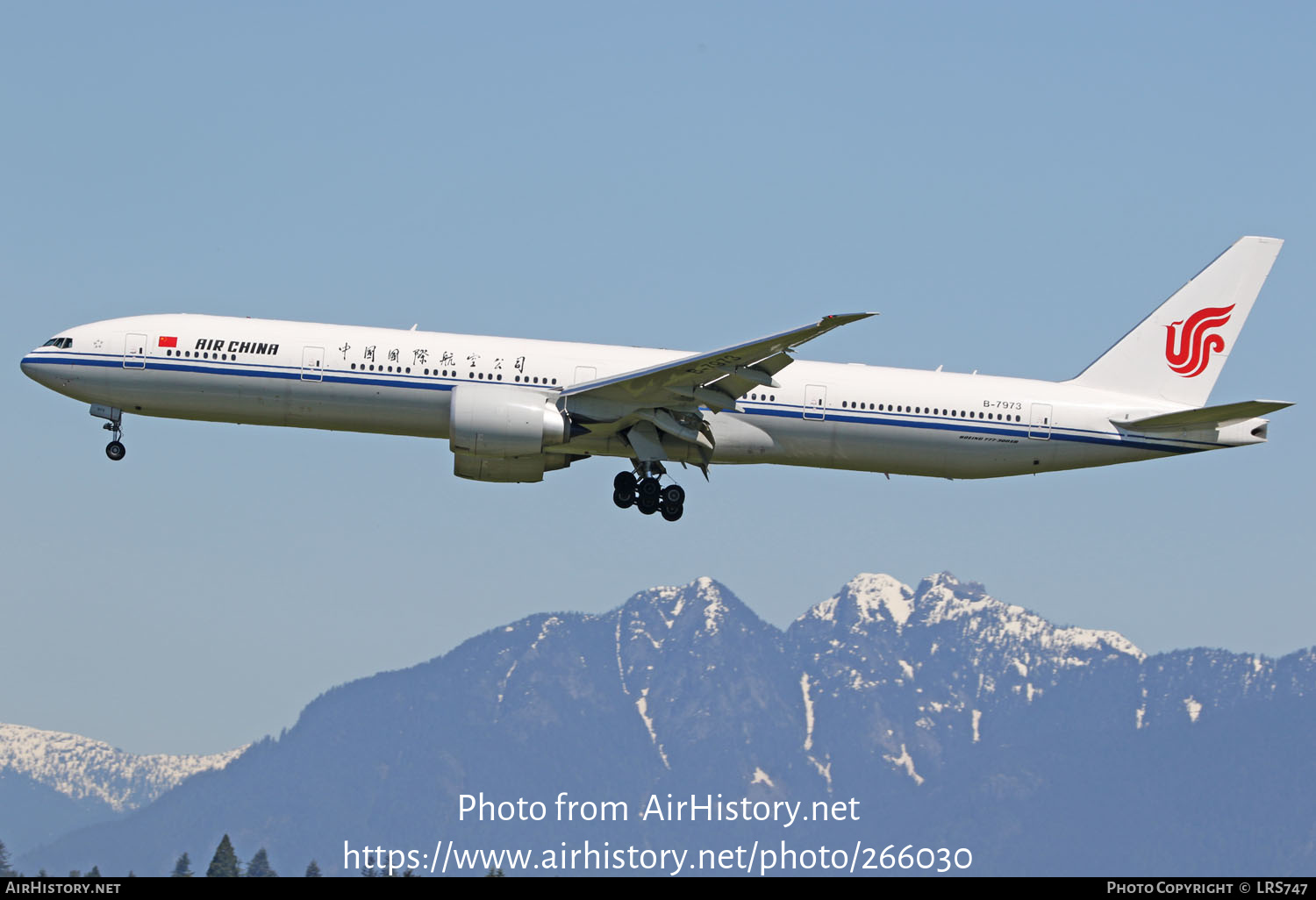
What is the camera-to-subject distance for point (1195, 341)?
1774 inches

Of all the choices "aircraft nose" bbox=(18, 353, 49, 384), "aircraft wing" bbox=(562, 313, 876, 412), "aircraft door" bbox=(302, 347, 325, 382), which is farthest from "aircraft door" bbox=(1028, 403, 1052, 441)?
"aircraft nose" bbox=(18, 353, 49, 384)

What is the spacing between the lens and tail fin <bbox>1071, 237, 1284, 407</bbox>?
44.2 m

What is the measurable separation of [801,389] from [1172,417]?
984 centimetres

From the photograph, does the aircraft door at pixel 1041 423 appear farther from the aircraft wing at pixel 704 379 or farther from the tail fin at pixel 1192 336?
the aircraft wing at pixel 704 379

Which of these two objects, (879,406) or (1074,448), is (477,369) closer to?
(879,406)

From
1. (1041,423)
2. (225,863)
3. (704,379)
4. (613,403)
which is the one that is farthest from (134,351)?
(225,863)

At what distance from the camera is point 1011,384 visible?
4256cm

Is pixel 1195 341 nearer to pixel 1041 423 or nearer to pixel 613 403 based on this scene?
pixel 1041 423

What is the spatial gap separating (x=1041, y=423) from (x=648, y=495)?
10587mm

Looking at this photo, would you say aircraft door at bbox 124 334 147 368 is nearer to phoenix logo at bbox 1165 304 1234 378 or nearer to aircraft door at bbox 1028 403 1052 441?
aircraft door at bbox 1028 403 1052 441
